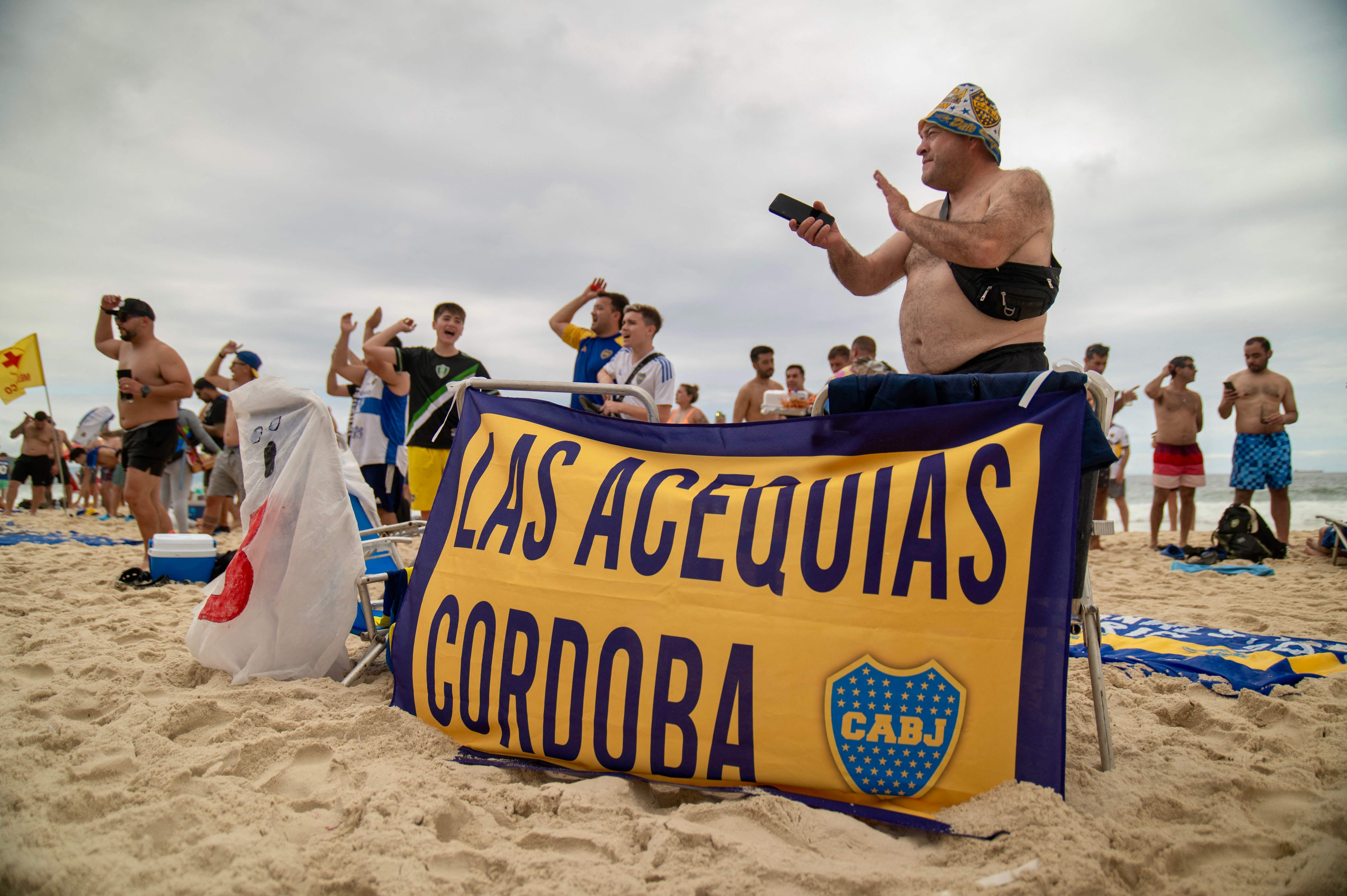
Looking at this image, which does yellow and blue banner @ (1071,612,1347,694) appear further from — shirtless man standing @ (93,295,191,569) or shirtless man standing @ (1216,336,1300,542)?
shirtless man standing @ (93,295,191,569)

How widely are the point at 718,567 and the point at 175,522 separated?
23.2ft

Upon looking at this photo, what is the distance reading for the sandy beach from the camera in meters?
1.21

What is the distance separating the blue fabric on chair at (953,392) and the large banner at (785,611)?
57 millimetres

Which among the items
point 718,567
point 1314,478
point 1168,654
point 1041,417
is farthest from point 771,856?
point 1314,478

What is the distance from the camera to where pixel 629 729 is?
5.60 feet

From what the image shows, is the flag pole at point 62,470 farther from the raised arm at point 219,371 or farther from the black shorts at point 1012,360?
the black shorts at point 1012,360

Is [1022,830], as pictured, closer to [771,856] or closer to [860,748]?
[860,748]

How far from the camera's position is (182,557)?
4.45m

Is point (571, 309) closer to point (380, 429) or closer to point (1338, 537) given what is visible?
point (380, 429)

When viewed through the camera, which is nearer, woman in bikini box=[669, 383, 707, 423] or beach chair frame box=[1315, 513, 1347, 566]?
beach chair frame box=[1315, 513, 1347, 566]

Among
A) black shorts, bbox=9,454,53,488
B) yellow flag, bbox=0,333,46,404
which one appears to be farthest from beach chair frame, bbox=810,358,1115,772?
black shorts, bbox=9,454,53,488

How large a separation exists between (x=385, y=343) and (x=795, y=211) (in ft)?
11.8

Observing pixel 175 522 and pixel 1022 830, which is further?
pixel 175 522

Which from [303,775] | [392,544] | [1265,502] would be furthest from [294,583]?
[1265,502]
